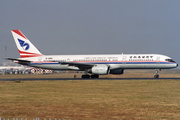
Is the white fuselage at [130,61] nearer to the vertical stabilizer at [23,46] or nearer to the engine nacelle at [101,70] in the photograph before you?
the engine nacelle at [101,70]

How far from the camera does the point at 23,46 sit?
51031 mm

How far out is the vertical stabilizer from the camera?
167 feet

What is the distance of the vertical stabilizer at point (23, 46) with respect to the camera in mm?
50812

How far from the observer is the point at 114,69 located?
152ft

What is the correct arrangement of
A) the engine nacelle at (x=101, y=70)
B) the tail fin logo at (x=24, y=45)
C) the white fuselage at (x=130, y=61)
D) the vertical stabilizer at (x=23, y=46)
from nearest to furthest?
the engine nacelle at (x=101, y=70)
the white fuselage at (x=130, y=61)
the vertical stabilizer at (x=23, y=46)
the tail fin logo at (x=24, y=45)

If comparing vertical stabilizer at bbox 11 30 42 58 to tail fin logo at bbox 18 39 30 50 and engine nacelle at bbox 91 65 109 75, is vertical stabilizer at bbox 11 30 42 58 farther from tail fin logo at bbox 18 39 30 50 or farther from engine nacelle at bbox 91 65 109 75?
engine nacelle at bbox 91 65 109 75

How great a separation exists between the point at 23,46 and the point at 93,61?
1414 centimetres

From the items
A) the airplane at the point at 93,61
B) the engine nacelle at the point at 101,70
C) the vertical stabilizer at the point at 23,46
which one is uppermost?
the vertical stabilizer at the point at 23,46

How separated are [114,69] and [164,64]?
27.3 feet

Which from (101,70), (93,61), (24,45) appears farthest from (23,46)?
(101,70)

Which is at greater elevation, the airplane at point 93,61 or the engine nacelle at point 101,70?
the airplane at point 93,61

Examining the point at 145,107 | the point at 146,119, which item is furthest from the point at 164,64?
the point at 146,119

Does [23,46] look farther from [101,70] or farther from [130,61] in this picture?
[130,61]

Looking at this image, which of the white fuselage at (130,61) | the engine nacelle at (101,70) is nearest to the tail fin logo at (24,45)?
the white fuselage at (130,61)
